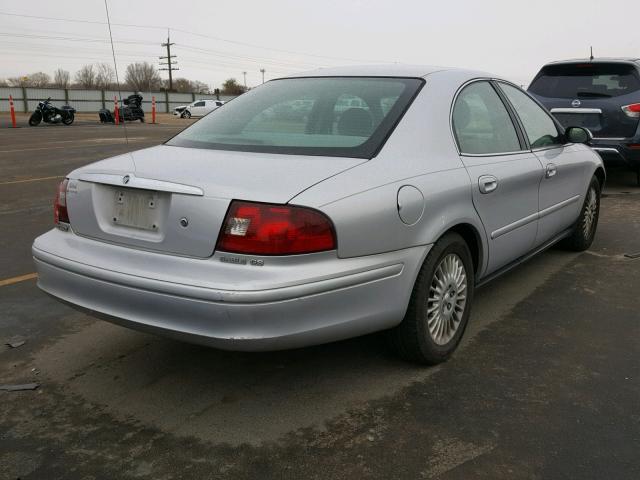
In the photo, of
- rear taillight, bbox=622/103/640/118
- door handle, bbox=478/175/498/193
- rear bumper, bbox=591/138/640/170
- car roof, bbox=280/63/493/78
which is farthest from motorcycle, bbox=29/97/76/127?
door handle, bbox=478/175/498/193

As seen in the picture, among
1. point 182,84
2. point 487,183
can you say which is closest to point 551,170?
point 487,183

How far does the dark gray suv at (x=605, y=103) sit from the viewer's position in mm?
7770

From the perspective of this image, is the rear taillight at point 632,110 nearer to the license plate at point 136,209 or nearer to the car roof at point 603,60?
the car roof at point 603,60

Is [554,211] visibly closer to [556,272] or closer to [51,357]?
[556,272]

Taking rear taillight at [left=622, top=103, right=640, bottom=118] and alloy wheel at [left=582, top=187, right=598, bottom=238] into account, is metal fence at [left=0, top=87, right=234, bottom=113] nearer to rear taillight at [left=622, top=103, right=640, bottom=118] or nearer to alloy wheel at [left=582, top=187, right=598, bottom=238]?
rear taillight at [left=622, top=103, right=640, bottom=118]

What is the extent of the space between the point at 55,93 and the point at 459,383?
170ft

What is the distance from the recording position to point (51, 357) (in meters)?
3.32

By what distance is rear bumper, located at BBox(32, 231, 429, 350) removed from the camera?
2.38 meters

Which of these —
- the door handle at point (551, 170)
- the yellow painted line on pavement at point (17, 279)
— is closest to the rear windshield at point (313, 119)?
the door handle at point (551, 170)

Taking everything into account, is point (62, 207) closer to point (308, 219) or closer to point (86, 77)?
point (308, 219)

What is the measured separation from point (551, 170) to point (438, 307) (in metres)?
1.70

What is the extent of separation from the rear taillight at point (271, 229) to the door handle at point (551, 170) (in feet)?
7.61

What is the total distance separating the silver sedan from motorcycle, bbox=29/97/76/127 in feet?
82.7

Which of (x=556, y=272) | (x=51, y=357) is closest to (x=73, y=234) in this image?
(x=51, y=357)
